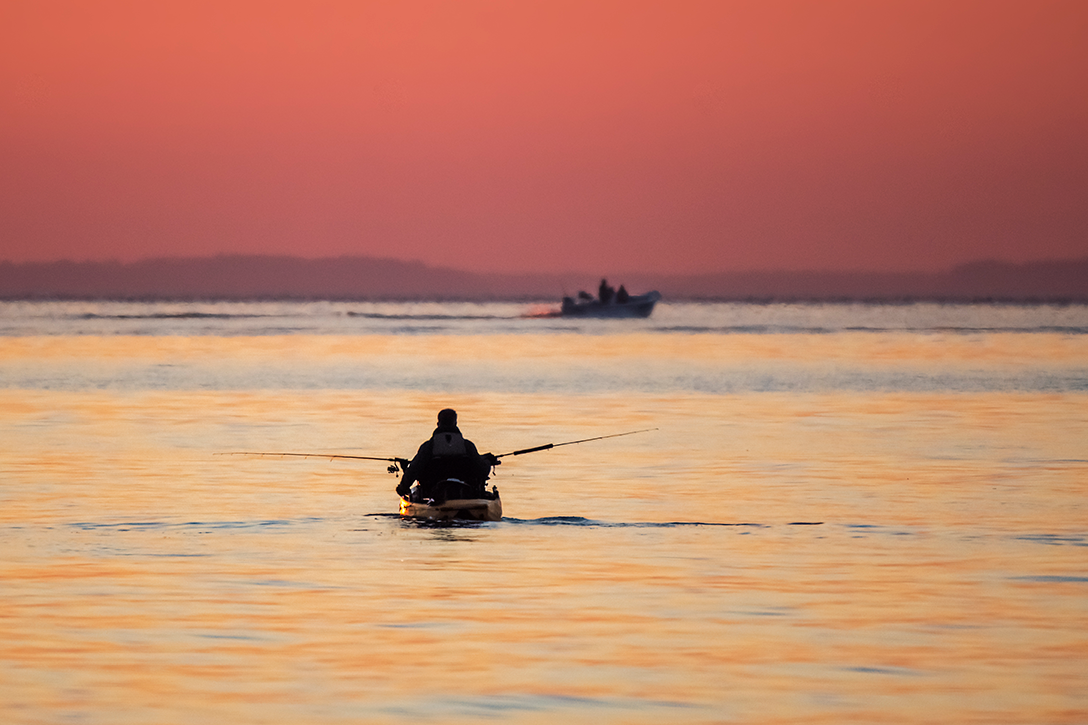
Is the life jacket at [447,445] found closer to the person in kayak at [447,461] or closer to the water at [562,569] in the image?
the person in kayak at [447,461]

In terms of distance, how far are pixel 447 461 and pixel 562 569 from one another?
3820 mm


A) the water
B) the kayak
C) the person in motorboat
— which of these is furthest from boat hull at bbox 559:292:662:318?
the kayak

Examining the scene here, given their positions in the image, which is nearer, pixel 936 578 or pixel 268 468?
pixel 936 578

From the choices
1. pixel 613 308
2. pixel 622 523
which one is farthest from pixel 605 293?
pixel 622 523

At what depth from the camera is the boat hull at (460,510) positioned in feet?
67.7

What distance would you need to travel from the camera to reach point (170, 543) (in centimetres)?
1919

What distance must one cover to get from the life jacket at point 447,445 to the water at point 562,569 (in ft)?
3.06

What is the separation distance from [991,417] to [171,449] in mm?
18978

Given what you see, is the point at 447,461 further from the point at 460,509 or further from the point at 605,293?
the point at 605,293

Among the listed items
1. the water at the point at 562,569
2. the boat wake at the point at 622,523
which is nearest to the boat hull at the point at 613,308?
the water at the point at 562,569

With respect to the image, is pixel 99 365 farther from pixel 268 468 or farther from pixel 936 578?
pixel 936 578

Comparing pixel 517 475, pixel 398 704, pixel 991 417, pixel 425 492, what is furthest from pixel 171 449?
pixel 398 704

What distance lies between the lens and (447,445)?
20.6m

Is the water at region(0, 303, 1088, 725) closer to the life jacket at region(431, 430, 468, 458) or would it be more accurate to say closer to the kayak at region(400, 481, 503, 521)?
the kayak at region(400, 481, 503, 521)
